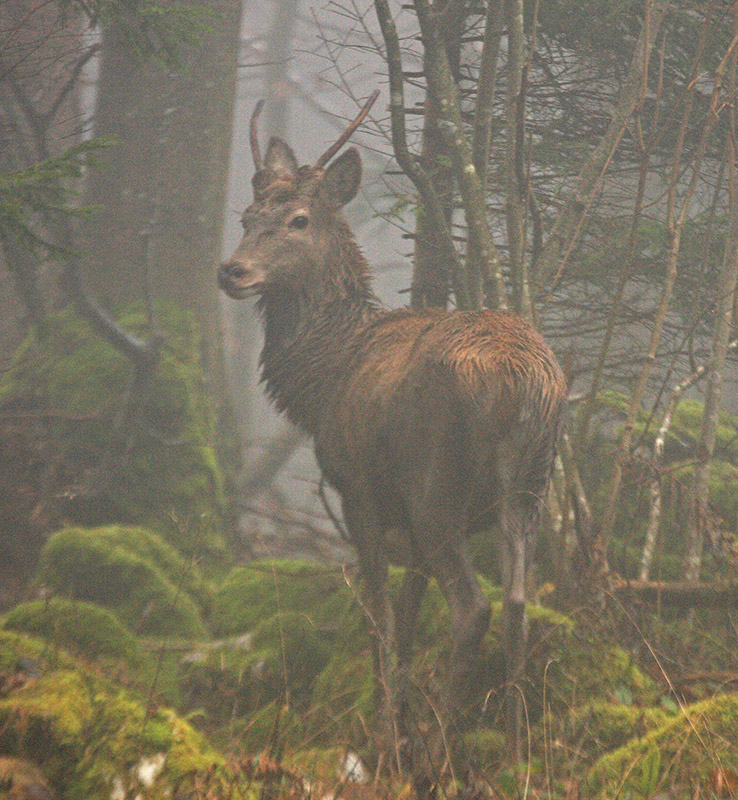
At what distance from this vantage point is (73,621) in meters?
4.86

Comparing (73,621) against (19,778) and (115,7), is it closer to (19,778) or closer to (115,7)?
(19,778)

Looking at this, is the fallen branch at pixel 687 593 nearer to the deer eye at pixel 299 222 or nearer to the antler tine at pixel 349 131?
the deer eye at pixel 299 222

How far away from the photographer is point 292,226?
5316 mm

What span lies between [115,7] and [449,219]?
9.30ft

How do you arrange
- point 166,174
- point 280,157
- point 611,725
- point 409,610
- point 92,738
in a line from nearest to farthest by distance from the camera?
point 92,738
point 611,725
point 409,610
point 280,157
point 166,174

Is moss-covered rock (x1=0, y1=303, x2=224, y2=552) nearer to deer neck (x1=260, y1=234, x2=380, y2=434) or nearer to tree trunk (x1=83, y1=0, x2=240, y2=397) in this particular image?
tree trunk (x1=83, y1=0, x2=240, y2=397)

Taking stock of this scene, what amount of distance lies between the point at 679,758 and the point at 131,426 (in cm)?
630

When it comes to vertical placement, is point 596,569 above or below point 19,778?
below

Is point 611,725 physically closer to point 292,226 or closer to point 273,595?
point 273,595

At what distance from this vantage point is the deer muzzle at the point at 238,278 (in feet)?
16.3

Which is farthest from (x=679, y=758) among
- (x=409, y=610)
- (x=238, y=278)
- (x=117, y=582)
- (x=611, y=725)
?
(x=117, y=582)

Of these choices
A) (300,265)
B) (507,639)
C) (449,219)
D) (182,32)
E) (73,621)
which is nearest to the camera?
(507,639)

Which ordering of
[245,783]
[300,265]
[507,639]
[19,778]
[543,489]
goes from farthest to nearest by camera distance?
[300,265], [543,489], [507,639], [245,783], [19,778]

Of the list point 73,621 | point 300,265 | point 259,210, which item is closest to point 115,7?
point 259,210
